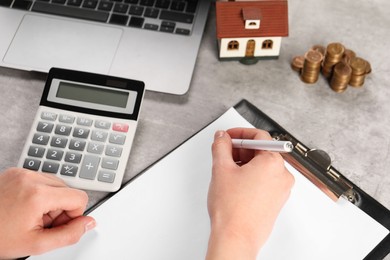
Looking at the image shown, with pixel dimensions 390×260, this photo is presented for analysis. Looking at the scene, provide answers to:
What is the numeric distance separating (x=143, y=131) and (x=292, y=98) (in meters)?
0.20

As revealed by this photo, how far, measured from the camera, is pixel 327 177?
565mm

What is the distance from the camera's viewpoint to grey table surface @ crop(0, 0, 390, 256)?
0.60 meters

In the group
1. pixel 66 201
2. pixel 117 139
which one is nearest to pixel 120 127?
pixel 117 139

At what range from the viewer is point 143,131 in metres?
0.62

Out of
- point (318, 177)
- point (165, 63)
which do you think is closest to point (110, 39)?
point (165, 63)

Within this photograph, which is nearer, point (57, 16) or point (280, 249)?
point (280, 249)

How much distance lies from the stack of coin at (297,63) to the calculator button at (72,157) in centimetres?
30

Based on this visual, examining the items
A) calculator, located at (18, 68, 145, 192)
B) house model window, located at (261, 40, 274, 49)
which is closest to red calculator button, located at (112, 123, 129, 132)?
calculator, located at (18, 68, 145, 192)

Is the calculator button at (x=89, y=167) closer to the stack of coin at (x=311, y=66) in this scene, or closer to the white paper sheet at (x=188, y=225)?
the white paper sheet at (x=188, y=225)

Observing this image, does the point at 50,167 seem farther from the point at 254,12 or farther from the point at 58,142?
the point at 254,12

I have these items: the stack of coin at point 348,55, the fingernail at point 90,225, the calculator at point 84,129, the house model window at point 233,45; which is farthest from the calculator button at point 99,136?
the stack of coin at point 348,55

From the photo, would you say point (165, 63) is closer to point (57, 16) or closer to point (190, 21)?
point (190, 21)

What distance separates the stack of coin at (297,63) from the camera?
66 centimetres

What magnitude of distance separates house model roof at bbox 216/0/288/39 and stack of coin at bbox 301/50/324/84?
1.7 inches
